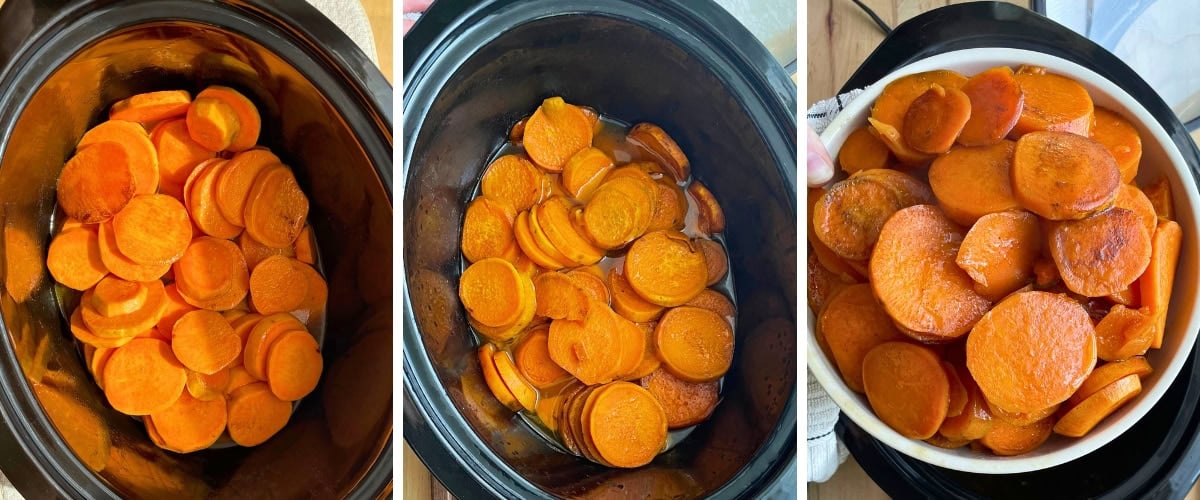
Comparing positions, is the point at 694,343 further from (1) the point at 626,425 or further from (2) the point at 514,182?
(2) the point at 514,182

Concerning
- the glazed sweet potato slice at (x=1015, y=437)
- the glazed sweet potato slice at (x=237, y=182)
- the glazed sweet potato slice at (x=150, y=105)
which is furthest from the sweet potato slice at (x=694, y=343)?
the glazed sweet potato slice at (x=150, y=105)

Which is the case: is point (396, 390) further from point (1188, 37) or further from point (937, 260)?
point (1188, 37)

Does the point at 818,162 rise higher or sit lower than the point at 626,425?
higher

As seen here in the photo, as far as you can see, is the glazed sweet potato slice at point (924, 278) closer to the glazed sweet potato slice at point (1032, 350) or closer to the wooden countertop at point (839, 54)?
the glazed sweet potato slice at point (1032, 350)

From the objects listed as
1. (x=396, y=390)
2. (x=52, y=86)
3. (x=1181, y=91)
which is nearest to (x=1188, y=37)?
(x=1181, y=91)

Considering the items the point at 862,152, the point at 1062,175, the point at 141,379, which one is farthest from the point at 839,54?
the point at 141,379

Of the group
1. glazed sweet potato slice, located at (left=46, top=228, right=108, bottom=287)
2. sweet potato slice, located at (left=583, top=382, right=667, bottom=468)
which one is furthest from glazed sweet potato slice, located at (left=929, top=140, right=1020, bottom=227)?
glazed sweet potato slice, located at (left=46, top=228, right=108, bottom=287)
